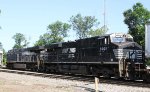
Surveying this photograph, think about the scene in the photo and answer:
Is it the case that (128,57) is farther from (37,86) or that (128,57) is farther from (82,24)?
(82,24)

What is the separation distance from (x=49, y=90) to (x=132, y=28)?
Answer: 45195mm

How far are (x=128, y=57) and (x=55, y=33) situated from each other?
97.0 m

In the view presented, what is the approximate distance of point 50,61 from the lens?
36188mm

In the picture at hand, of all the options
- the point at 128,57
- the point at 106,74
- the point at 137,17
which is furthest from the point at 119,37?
the point at 137,17

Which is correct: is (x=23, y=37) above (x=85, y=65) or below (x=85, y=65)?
above

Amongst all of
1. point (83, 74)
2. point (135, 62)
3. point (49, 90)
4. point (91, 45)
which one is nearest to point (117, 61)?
point (135, 62)

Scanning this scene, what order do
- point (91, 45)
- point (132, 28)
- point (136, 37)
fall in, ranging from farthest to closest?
point (132, 28)
point (136, 37)
point (91, 45)

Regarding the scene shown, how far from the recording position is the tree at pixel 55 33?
119m

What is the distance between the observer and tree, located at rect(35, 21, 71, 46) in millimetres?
118938

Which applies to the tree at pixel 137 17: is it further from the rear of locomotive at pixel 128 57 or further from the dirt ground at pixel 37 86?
the dirt ground at pixel 37 86

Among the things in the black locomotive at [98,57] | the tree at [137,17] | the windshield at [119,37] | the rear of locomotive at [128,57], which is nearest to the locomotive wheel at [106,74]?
the black locomotive at [98,57]

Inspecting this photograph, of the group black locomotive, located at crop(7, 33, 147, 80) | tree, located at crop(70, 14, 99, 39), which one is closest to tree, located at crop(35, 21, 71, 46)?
Answer: tree, located at crop(70, 14, 99, 39)

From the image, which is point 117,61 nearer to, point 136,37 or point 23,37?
point 136,37

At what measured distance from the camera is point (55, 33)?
122 meters
